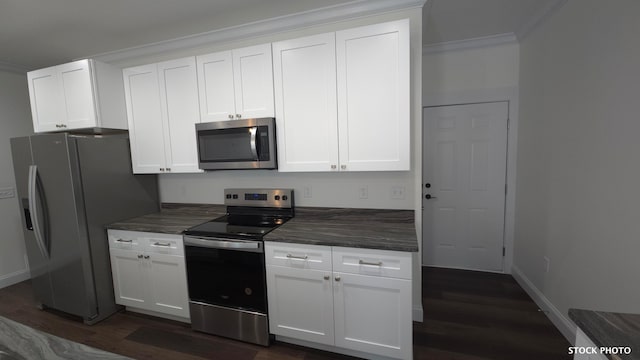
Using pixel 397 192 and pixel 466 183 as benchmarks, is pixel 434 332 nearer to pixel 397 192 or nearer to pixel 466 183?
pixel 397 192

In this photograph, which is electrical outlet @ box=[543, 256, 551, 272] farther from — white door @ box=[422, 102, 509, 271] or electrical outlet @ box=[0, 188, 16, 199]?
electrical outlet @ box=[0, 188, 16, 199]

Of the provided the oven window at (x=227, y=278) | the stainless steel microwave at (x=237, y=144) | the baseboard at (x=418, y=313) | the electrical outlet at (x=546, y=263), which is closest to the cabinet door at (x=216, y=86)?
the stainless steel microwave at (x=237, y=144)

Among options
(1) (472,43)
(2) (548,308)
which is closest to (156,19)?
(1) (472,43)

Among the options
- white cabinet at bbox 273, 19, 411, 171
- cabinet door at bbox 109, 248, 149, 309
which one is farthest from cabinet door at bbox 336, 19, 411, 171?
cabinet door at bbox 109, 248, 149, 309

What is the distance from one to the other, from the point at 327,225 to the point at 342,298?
0.57 metres

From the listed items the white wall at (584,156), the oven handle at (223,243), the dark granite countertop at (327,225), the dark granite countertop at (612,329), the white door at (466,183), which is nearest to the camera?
the dark granite countertop at (612,329)

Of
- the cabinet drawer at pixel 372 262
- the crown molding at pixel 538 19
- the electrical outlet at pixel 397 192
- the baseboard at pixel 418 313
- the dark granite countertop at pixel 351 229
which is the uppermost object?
the crown molding at pixel 538 19

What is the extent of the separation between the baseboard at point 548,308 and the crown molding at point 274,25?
2693mm

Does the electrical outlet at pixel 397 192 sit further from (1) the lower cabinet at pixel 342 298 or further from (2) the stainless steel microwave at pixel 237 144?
(2) the stainless steel microwave at pixel 237 144

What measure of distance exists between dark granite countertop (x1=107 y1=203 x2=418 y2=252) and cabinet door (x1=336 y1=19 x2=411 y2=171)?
1.57 ft

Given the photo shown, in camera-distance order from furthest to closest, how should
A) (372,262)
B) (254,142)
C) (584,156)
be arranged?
1. (254,142)
2. (584,156)
3. (372,262)

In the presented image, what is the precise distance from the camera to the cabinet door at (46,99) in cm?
243

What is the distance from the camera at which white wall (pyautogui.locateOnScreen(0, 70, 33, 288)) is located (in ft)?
9.78

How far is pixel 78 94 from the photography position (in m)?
2.37
